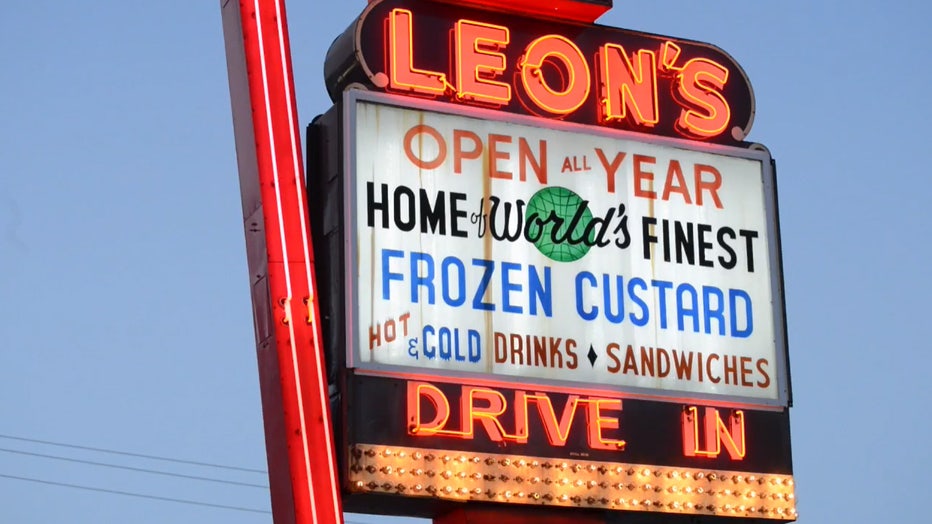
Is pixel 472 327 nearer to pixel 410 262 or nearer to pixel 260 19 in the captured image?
pixel 410 262

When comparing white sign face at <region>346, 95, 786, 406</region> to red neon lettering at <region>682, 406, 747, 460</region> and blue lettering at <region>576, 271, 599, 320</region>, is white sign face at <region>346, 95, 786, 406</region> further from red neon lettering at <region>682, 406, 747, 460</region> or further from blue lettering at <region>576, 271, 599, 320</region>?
red neon lettering at <region>682, 406, 747, 460</region>

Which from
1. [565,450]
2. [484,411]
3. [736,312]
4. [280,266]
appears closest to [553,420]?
[565,450]

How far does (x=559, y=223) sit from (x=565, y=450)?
2.24 meters

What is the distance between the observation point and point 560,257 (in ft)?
60.2

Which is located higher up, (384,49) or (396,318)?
(384,49)

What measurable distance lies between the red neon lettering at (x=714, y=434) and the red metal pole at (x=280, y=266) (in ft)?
12.2

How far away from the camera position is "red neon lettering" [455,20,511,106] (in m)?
18.5

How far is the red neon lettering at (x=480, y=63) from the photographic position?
728 inches

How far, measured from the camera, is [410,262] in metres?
17.6

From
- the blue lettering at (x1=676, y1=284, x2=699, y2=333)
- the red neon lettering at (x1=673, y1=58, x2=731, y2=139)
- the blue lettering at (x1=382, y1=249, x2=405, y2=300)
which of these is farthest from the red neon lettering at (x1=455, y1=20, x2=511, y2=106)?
the blue lettering at (x1=676, y1=284, x2=699, y2=333)

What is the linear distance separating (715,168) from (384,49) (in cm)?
363

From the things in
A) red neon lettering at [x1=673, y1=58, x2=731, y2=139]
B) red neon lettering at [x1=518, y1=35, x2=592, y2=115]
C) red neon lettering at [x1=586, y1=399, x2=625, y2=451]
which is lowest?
red neon lettering at [x1=586, y1=399, x2=625, y2=451]

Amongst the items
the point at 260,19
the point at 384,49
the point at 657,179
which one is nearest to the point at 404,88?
the point at 384,49

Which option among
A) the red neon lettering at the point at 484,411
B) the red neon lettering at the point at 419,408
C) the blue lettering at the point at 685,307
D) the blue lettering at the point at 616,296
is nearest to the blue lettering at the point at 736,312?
the blue lettering at the point at 685,307
